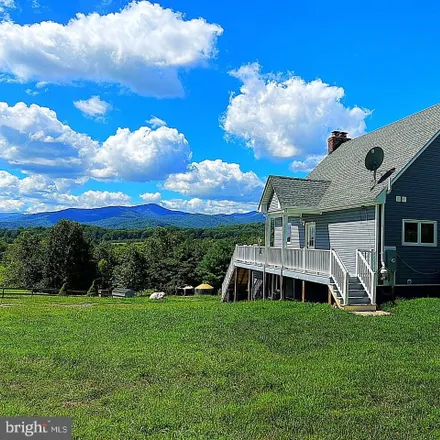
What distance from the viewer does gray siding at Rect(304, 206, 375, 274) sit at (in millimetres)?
15852

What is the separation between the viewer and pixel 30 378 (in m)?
6.68

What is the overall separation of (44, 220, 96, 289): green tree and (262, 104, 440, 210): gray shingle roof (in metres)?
38.0

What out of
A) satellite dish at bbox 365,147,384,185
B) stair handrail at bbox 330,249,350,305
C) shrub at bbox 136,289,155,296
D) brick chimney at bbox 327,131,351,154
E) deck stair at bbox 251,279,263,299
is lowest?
shrub at bbox 136,289,155,296

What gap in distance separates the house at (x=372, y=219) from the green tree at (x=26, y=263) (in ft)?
144

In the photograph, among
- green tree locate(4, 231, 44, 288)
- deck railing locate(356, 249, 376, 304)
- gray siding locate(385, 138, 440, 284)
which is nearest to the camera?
deck railing locate(356, 249, 376, 304)

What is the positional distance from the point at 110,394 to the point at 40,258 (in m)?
54.8

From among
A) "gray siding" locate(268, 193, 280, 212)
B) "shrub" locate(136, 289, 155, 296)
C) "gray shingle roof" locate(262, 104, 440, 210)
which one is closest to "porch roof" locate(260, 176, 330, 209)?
"gray shingle roof" locate(262, 104, 440, 210)

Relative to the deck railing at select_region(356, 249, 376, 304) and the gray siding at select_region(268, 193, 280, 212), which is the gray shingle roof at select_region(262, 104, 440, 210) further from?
the deck railing at select_region(356, 249, 376, 304)

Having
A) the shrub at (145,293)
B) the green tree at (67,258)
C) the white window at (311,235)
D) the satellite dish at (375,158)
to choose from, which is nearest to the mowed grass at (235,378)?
the satellite dish at (375,158)

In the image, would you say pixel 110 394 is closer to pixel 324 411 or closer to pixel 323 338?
pixel 324 411

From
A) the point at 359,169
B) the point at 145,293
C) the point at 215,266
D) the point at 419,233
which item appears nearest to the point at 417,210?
the point at 419,233

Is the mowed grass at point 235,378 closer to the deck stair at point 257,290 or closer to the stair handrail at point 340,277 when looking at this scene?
the stair handrail at point 340,277

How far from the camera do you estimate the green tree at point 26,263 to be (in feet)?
184

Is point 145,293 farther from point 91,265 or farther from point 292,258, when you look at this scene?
point 292,258
